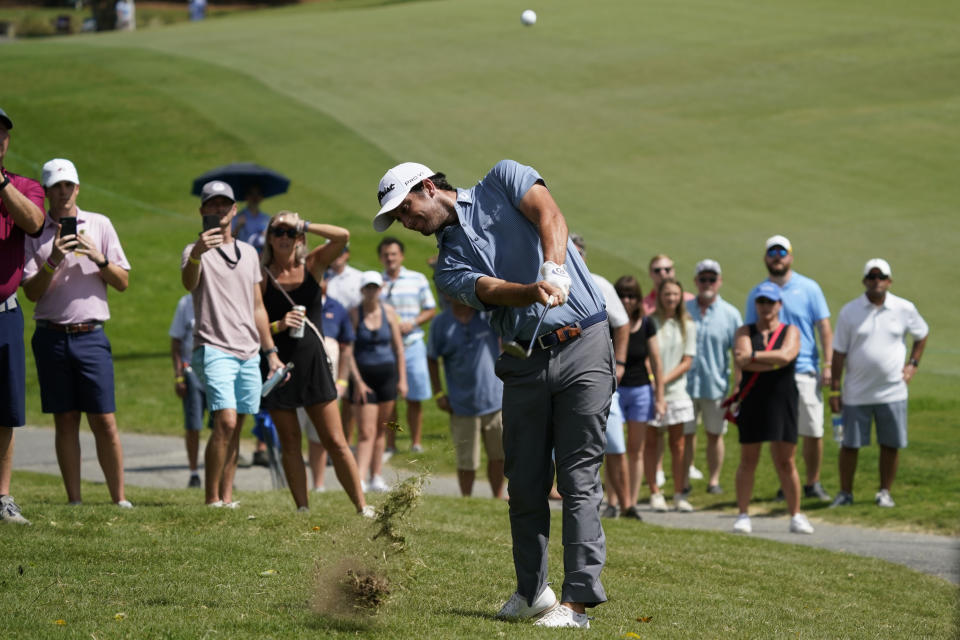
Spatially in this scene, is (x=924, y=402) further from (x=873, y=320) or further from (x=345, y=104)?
(x=345, y=104)

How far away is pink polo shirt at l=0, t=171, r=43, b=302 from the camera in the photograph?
7574mm

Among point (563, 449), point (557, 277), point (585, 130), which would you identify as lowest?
point (563, 449)

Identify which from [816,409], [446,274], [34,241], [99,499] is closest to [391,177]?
[446,274]

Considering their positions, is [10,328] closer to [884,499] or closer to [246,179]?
[246,179]

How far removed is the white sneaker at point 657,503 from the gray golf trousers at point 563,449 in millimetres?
6331

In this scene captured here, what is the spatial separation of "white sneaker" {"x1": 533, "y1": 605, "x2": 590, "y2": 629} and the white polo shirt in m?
7.42

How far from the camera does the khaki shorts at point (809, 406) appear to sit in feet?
40.7

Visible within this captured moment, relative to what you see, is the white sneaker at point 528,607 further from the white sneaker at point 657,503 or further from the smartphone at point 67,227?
the white sneaker at point 657,503

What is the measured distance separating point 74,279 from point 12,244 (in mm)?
871

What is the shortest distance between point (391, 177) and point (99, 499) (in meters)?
4.79

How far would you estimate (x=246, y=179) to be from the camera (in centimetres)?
1479

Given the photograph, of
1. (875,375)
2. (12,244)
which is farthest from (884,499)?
(12,244)

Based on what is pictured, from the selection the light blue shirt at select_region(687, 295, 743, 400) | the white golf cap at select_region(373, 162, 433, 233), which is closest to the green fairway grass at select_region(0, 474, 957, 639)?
the white golf cap at select_region(373, 162, 433, 233)

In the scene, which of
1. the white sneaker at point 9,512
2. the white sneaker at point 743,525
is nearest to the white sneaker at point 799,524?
the white sneaker at point 743,525
